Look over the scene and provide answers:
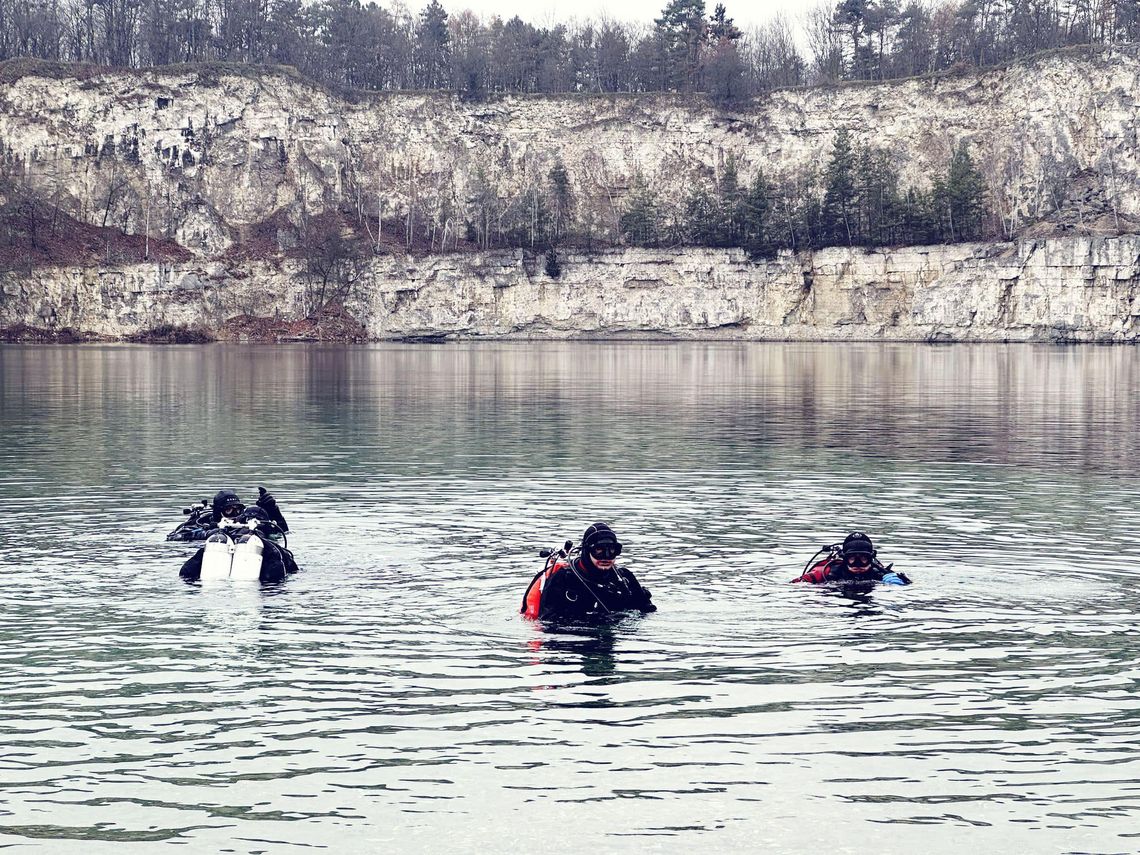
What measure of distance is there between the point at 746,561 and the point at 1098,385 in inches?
2270

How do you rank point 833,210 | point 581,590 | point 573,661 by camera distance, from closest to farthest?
point 573,661, point 581,590, point 833,210

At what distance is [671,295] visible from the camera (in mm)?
179125

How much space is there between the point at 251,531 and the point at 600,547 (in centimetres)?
667

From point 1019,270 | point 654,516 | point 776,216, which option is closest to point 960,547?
point 654,516

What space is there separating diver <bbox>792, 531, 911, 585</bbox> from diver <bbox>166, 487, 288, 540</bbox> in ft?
29.9

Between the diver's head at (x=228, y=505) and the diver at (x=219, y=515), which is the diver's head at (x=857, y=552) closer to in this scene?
the diver at (x=219, y=515)

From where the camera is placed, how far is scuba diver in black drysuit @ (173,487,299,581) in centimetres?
2286

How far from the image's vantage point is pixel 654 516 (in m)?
30.6

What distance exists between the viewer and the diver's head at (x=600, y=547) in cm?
1881

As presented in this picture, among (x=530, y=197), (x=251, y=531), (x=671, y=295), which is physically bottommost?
(x=251, y=531)

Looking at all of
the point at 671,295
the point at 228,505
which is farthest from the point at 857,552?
the point at 671,295

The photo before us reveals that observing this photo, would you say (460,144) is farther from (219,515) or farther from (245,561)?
(245,561)

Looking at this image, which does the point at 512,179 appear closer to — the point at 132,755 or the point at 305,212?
the point at 305,212

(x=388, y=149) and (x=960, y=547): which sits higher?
(x=388, y=149)
